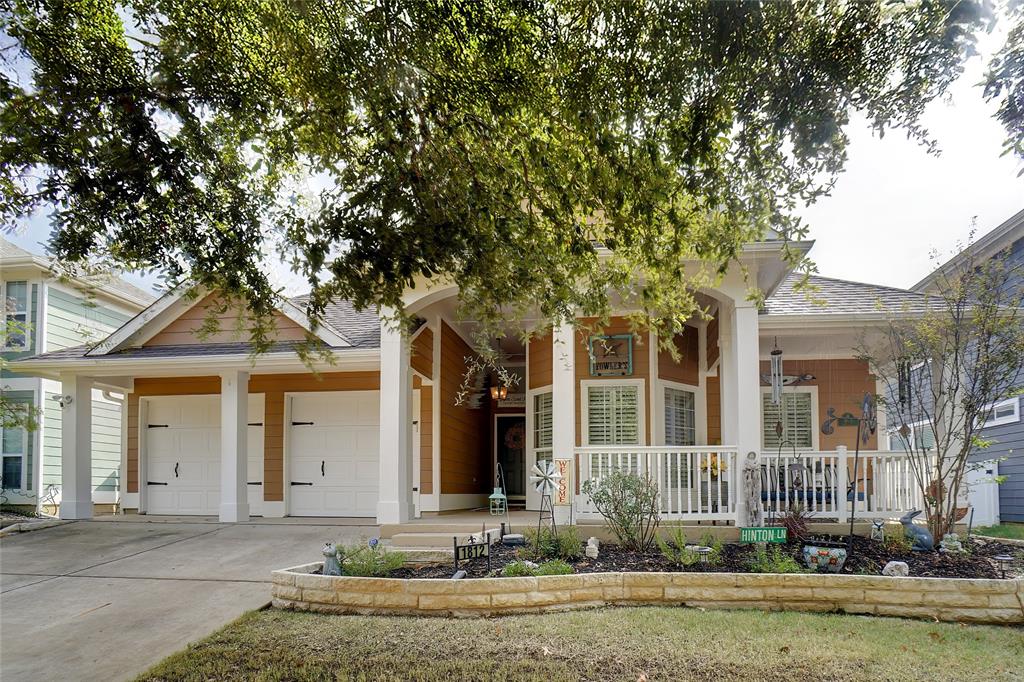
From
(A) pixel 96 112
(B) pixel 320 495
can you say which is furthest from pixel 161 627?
(B) pixel 320 495

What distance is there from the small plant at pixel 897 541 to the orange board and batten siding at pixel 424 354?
6220 millimetres

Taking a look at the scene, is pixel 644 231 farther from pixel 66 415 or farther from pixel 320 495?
pixel 66 415

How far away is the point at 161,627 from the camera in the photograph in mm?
6422

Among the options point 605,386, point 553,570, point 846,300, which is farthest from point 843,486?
point 553,570

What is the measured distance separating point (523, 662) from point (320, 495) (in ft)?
27.4

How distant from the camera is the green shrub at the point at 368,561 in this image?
7.28 m

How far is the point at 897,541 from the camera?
8.38 metres

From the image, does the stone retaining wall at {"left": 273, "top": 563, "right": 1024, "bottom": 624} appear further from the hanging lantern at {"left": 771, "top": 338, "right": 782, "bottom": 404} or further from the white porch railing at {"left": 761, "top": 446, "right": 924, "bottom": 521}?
the hanging lantern at {"left": 771, "top": 338, "right": 782, "bottom": 404}

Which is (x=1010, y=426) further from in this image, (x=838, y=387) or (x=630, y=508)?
(x=630, y=508)

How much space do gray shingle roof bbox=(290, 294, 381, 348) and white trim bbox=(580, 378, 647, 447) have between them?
10.4 feet

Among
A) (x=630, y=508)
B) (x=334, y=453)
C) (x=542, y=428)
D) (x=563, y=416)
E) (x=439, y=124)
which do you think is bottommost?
(x=630, y=508)

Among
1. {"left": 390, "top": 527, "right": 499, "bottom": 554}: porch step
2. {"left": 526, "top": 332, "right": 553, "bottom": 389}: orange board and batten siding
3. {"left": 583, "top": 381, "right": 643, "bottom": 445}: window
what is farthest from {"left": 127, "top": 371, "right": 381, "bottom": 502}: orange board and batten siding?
{"left": 390, "top": 527, "right": 499, "bottom": 554}: porch step

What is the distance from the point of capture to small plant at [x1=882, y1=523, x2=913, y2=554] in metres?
8.12

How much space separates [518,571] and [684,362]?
599 centimetres
